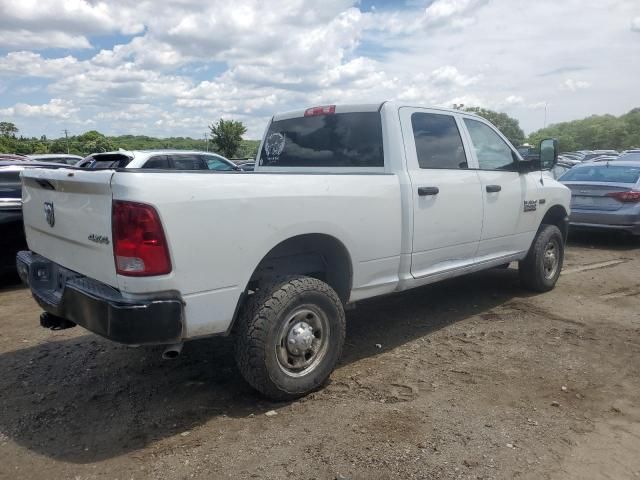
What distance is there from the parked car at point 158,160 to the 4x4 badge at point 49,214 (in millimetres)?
5448

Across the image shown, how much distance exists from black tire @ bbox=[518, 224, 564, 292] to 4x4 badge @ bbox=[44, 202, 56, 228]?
4.73 metres

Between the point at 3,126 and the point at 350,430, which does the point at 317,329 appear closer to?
the point at 350,430

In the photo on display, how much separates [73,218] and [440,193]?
276 cm

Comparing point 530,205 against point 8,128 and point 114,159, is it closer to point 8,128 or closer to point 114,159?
point 114,159

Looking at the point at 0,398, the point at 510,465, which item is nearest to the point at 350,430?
the point at 510,465

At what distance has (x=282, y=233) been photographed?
343cm

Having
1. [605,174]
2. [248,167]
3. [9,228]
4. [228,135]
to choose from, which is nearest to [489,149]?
[9,228]

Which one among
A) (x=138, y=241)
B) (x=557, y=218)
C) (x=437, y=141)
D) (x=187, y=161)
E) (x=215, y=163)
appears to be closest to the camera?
(x=138, y=241)

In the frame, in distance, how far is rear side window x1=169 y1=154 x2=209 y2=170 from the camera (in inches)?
421

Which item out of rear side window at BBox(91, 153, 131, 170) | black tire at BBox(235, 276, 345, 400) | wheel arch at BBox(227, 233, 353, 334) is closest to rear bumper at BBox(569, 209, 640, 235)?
wheel arch at BBox(227, 233, 353, 334)

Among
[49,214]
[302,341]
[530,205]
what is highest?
[49,214]

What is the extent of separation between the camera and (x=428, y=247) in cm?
450

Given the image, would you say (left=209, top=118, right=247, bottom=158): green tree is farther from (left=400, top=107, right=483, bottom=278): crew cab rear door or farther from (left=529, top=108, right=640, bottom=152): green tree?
(left=529, top=108, right=640, bottom=152): green tree

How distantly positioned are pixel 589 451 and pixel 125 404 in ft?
9.27
